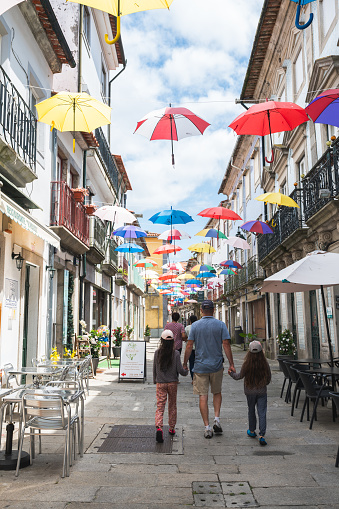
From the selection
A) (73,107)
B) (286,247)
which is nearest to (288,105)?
(73,107)

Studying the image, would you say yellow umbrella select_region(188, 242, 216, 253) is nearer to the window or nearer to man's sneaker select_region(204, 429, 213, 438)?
the window

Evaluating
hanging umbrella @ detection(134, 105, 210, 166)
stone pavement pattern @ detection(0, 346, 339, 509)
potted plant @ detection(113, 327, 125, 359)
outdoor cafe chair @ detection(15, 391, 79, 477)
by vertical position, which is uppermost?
hanging umbrella @ detection(134, 105, 210, 166)

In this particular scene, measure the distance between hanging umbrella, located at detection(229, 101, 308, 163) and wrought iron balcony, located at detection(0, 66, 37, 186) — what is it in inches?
146

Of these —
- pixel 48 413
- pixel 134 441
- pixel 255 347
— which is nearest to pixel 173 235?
pixel 255 347

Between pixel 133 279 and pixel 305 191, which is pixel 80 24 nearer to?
pixel 305 191

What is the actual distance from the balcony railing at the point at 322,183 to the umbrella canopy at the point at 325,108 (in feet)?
8.57

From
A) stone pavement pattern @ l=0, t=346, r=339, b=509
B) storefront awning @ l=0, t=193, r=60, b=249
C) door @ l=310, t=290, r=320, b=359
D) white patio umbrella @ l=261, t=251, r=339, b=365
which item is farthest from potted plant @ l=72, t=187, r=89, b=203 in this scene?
door @ l=310, t=290, r=320, b=359

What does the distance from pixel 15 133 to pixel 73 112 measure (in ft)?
3.89

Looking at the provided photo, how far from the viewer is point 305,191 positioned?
1368 cm

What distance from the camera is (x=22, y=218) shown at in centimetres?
757

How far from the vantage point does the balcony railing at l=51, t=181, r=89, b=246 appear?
39.4ft

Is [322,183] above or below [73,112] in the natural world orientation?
below

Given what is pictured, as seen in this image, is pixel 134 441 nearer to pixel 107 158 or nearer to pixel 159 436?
pixel 159 436

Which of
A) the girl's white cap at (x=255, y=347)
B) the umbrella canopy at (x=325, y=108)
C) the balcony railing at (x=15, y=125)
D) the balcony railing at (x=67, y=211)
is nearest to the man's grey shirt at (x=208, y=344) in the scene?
the girl's white cap at (x=255, y=347)
